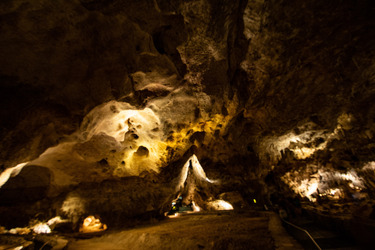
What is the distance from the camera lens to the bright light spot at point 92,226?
25.8 ft

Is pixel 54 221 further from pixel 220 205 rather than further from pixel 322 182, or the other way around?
pixel 322 182

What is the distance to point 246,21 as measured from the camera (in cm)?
480

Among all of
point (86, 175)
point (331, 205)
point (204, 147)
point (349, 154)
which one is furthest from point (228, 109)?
point (86, 175)

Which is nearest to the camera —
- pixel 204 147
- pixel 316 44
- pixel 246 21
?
pixel 246 21

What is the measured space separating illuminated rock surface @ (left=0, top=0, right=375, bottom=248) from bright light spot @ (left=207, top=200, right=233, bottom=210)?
2577 mm

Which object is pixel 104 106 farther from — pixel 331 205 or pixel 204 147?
pixel 331 205

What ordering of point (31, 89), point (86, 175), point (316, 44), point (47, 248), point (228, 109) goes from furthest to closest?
point (86, 175), point (228, 109), point (316, 44), point (47, 248), point (31, 89)

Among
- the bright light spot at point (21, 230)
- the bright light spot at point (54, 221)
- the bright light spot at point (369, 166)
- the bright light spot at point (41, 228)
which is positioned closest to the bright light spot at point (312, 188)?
the bright light spot at point (369, 166)

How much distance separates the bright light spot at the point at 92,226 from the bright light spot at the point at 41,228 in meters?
1.35

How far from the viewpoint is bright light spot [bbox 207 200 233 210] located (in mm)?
11620

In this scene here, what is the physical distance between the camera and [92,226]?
8.35m

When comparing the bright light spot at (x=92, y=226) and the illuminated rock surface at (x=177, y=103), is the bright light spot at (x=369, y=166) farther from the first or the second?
the bright light spot at (x=92, y=226)

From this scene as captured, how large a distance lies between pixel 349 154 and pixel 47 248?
1114cm

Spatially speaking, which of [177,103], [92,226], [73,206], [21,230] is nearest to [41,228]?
[21,230]
